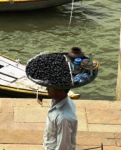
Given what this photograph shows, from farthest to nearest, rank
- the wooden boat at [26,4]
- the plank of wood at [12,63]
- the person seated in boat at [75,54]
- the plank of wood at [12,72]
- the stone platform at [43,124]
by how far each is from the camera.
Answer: the wooden boat at [26,4], the plank of wood at [12,63], the plank of wood at [12,72], the stone platform at [43,124], the person seated in boat at [75,54]

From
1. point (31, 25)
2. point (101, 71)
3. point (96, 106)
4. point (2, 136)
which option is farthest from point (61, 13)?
point (2, 136)

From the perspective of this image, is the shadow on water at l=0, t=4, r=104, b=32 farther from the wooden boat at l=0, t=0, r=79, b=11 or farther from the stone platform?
the stone platform

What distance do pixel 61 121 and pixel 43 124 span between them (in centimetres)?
263

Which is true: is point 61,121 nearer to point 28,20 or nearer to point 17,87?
point 17,87

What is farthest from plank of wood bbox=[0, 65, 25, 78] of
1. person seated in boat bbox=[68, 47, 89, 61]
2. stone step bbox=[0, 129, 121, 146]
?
person seated in boat bbox=[68, 47, 89, 61]

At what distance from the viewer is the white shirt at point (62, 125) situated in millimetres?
2873

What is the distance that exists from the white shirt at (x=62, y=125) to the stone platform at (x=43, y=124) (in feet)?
5.40

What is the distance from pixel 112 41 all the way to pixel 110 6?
9.44ft

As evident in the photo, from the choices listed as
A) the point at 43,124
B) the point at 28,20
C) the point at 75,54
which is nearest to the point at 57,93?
the point at 75,54

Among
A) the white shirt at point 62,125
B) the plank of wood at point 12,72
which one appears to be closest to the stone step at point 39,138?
the white shirt at point 62,125

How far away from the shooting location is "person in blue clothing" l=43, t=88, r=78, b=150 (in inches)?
113

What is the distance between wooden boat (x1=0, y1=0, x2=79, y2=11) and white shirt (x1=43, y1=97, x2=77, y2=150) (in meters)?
8.97

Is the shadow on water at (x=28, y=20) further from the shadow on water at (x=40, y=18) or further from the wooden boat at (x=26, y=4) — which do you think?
the wooden boat at (x=26, y=4)

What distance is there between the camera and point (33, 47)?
34.7 ft
